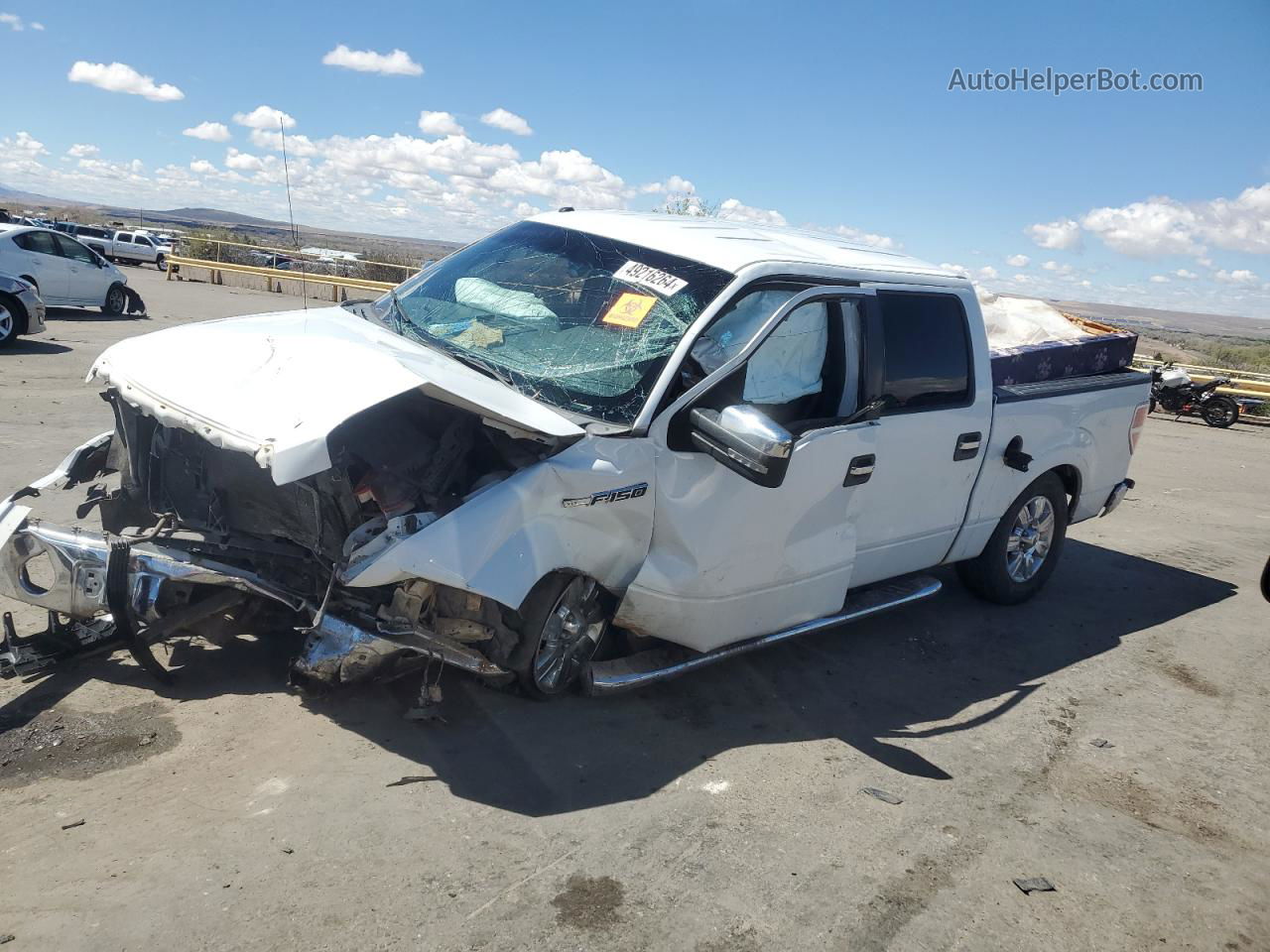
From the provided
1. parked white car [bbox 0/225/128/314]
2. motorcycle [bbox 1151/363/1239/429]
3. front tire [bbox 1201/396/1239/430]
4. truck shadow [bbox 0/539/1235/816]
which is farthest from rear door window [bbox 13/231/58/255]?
front tire [bbox 1201/396/1239/430]

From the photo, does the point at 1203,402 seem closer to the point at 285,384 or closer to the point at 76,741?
the point at 285,384

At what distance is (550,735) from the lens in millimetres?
4035

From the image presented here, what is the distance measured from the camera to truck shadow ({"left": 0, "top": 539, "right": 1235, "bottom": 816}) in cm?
382

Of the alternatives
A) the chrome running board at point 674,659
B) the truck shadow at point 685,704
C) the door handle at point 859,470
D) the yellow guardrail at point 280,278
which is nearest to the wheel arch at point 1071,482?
the truck shadow at point 685,704

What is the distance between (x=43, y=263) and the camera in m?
17.2

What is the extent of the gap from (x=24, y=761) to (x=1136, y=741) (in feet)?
16.0

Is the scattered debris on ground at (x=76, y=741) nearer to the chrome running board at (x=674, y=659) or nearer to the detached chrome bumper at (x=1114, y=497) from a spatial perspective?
the chrome running board at (x=674, y=659)

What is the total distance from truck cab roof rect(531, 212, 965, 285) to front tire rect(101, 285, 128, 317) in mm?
16371

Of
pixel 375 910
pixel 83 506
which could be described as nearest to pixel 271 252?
pixel 83 506

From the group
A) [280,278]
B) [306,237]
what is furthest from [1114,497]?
[306,237]

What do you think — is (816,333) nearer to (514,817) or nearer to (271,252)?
(514,817)

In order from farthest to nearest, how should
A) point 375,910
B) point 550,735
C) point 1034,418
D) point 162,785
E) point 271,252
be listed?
point 271,252 → point 1034,418 → point 550,735 → point 162,785 → point 375,910

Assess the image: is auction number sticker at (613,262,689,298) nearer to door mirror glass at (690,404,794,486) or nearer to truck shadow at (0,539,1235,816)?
door mirror glass at (690,404,794,486)

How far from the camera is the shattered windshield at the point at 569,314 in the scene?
162 inches
